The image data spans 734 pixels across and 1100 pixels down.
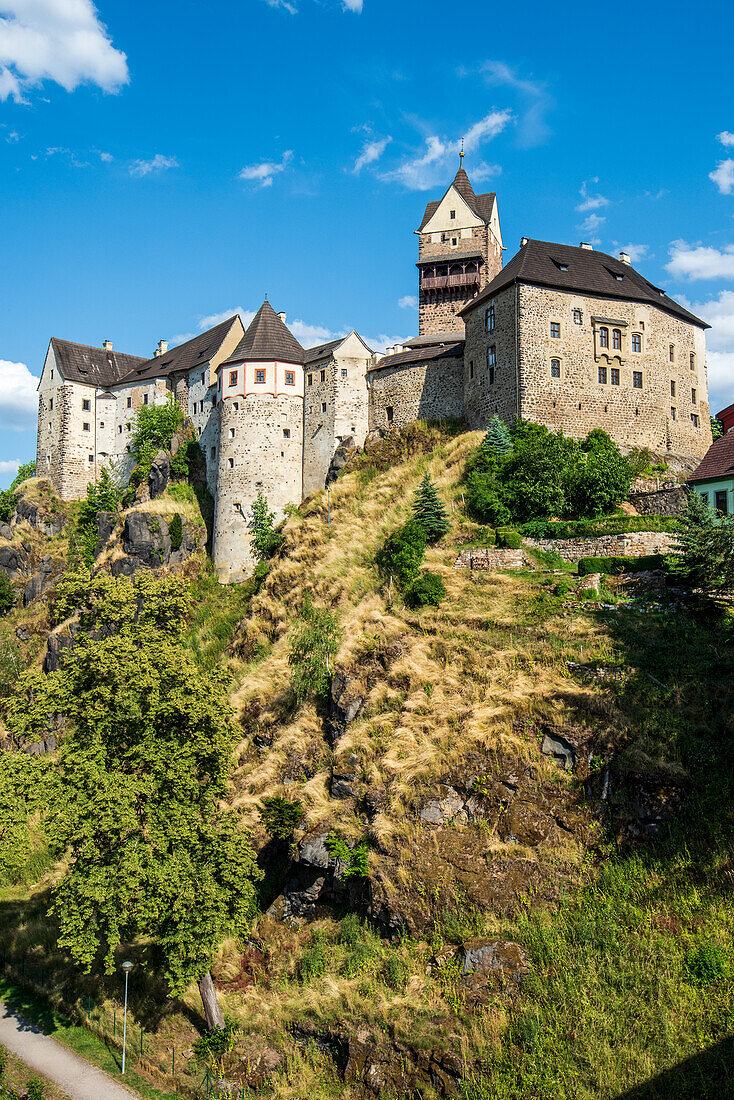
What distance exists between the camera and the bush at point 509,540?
36.4 meters

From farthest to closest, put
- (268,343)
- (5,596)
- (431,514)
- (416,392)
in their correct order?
(5,596)
(268,343)
(416,392)
(431,514)

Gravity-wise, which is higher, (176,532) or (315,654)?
(176,532)

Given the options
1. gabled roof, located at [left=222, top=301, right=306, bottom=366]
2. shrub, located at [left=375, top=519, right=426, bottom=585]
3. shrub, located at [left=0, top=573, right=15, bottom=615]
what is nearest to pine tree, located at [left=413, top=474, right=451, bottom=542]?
shrub, located at [left=375, top=519, right=426, bottom=585]

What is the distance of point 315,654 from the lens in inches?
1334

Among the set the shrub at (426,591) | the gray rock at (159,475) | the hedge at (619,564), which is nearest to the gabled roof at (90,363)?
the gray rock at (159,475)

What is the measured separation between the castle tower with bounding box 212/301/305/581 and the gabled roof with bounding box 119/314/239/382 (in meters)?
7.68

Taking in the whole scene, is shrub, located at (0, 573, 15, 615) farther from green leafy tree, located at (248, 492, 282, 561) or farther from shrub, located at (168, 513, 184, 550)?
green leafy tree, located at (248, 492, 282, 561)

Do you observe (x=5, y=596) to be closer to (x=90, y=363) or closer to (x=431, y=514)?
(x=90, y=363)

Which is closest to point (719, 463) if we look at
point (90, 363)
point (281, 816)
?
point (281, 816)

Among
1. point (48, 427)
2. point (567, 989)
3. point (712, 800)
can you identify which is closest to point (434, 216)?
point (48, 427)

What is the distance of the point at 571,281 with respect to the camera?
48.0 m

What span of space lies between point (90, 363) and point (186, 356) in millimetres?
11707

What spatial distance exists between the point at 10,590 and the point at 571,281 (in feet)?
145

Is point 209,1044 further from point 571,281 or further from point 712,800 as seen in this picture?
point 571,281
